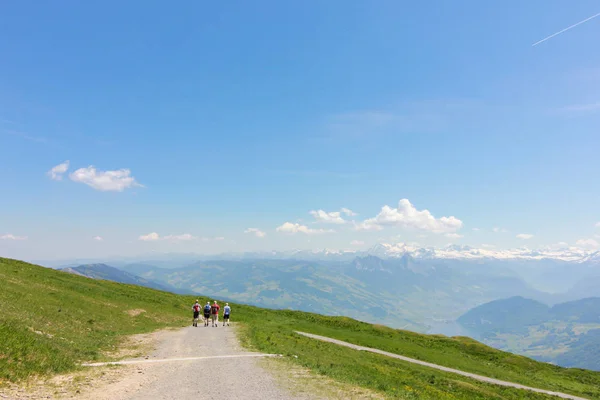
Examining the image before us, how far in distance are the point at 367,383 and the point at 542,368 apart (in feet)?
202

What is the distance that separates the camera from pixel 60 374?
16500 mm

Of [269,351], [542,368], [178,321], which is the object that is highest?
[269,351]

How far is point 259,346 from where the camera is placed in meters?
30.2

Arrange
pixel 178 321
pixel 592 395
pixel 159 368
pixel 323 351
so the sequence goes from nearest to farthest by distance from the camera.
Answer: pixel 159 368 → pixel 323 351 → pixel 592 395 → pixel 178 321

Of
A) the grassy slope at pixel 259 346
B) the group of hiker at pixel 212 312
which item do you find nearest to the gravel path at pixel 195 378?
the grassy slope at pixel 259 346

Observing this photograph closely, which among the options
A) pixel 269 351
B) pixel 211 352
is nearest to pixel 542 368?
pixel 269 351

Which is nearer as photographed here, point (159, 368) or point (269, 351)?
point (159, 368)

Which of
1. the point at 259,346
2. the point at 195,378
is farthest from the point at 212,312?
the point at 195,378

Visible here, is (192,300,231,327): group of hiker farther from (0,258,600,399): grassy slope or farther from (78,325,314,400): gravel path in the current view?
(78,325,314,400): gravel path

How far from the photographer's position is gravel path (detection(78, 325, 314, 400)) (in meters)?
15.3

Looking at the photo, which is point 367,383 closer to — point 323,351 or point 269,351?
point 269,351

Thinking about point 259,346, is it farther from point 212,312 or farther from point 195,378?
point 212,312

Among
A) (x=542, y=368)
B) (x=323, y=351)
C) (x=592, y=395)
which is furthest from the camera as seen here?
(x=542, y=368)

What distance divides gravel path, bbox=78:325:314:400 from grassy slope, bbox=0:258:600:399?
Result: 11.8ft
